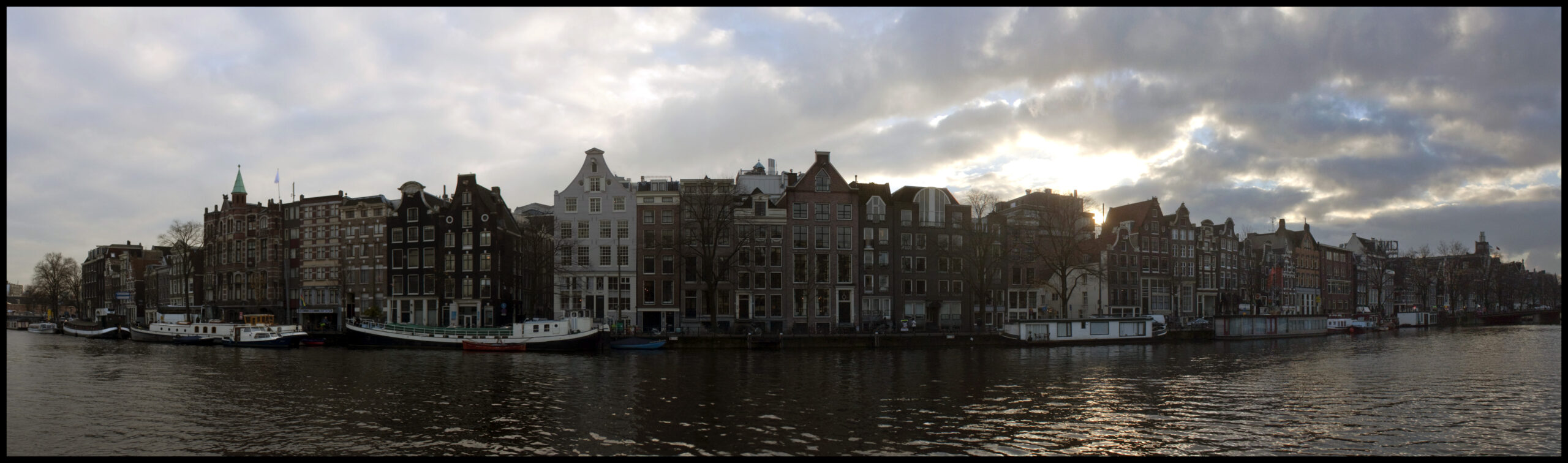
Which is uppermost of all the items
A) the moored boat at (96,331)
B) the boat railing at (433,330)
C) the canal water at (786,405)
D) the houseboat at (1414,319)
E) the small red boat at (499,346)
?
the boat railing at (433,330)

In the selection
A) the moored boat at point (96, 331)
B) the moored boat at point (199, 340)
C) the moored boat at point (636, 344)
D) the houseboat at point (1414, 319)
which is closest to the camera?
the moored boat at point (636, 344)

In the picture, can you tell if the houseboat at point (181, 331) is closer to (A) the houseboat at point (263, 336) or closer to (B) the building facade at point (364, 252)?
(A) the houseboat at point (263, 336)

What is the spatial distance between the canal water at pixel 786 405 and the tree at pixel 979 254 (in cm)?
2321

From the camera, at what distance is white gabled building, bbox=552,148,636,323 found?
8612 cm

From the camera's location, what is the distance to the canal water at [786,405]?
28.7 metres

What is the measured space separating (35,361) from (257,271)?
162 ft

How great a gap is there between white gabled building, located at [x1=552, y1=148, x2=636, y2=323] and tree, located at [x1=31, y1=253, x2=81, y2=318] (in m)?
98.4

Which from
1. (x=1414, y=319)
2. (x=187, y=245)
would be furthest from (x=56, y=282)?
(x=1414, y=319)

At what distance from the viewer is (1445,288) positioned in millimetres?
159375

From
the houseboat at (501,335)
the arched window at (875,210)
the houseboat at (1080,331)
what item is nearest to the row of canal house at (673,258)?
the arched window at (875,210)

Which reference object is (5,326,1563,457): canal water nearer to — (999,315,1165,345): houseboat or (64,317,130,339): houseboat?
(999,315,1165,345): houseboat

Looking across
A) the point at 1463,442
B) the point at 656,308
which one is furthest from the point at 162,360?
the point at 1463,442

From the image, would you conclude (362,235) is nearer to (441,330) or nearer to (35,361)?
(441,330)

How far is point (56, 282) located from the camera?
136 m
